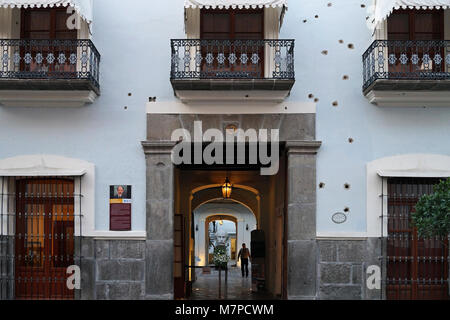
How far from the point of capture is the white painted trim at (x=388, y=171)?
35.9ft

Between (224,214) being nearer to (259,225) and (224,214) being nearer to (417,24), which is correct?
(259,225)

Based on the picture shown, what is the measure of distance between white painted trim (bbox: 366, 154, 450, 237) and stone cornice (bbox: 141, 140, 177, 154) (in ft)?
11.4

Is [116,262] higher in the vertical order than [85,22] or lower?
lower

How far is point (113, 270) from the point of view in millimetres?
10938

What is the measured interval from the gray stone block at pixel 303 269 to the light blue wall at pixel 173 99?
459mm

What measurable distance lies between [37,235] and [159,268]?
2363 mm

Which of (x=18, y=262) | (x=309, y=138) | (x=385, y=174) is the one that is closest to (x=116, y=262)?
(x=18, y=262)

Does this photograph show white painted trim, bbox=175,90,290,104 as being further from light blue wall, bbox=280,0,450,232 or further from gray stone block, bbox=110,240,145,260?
gray stone block, bbox=110,240,145,260

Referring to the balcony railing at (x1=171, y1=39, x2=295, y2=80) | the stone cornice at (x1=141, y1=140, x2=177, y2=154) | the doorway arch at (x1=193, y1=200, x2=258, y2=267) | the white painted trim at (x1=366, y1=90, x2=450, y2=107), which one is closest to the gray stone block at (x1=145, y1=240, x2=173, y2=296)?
the stone cornice at (x1=141, y1=140, x2=177, y2=154)

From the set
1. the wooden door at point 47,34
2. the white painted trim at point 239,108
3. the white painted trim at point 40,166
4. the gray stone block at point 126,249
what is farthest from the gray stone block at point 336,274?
the wooden door at point 47,34

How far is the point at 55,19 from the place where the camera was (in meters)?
11.2

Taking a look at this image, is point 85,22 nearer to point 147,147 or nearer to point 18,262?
point 147,147

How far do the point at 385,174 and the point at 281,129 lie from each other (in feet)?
6.42

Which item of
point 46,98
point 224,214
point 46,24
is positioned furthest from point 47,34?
point 224,214
